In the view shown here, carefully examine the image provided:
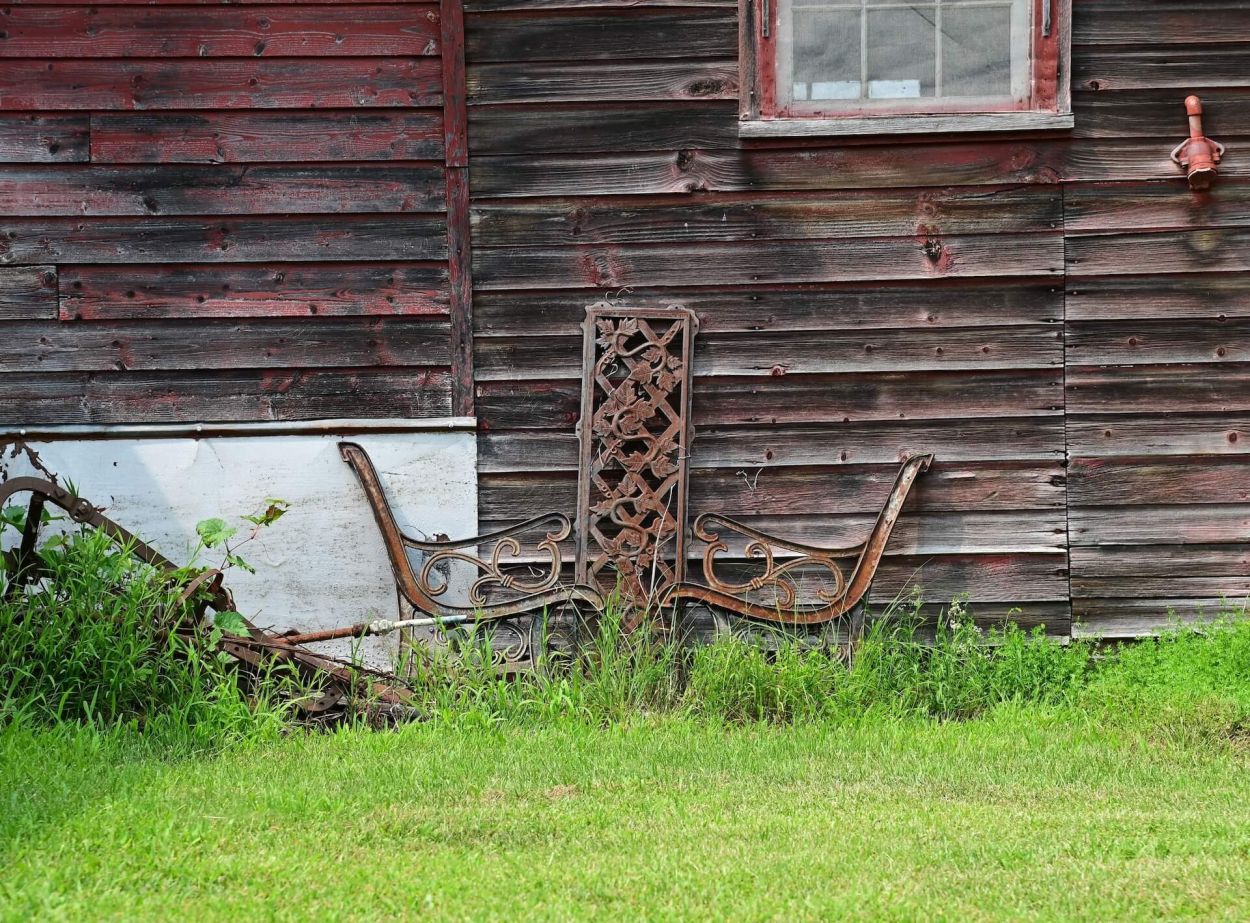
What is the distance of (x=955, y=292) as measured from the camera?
5.76 m

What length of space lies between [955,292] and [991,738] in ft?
6.63

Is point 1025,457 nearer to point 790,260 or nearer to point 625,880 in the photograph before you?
point 790,260

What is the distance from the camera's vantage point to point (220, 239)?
5688mm

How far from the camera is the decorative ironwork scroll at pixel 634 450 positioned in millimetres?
5633

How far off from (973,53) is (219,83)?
3407 millimetres

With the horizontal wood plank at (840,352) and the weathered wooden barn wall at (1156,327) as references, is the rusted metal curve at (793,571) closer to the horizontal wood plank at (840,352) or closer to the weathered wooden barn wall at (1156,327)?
the horizontal wood plank at (840,352)

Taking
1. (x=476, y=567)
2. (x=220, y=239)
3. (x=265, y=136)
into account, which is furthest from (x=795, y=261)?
(x=220, y=239)

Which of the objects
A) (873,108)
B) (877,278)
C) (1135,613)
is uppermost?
(873,108)

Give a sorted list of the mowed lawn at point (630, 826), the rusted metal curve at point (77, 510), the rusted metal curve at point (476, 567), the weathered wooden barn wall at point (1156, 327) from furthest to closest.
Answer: the weathered wooden barn wall at point (1156, 327), the rusted metal curve at point (476, 567), the rusted metal curve at point (77, 510), the mowed lawn at point (630, 826)

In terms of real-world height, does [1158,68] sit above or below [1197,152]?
above

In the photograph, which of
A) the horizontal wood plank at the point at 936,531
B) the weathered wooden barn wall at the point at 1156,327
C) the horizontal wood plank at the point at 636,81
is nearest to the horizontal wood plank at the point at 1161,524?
the weathered wooden barn wall at the point at 1156,327

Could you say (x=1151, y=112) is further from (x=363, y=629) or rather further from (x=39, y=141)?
(x=39, y=141)

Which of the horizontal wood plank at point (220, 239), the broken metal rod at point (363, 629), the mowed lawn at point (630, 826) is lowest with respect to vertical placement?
the mowed lawn at point (630, 826)

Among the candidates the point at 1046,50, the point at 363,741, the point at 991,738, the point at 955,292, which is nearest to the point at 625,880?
the point at 363,741
